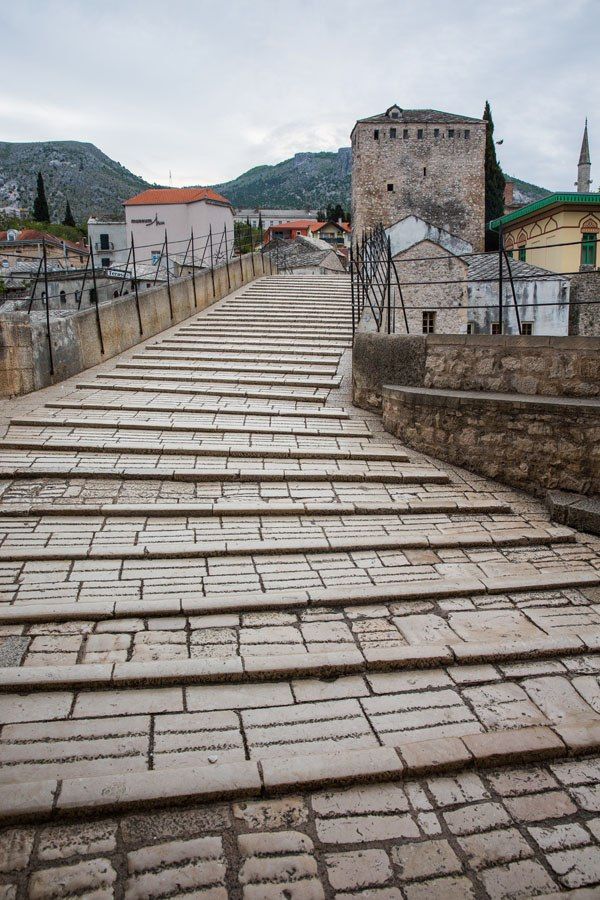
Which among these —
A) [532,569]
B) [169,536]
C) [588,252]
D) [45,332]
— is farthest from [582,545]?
[588,252]

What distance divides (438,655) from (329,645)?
0.59 metres

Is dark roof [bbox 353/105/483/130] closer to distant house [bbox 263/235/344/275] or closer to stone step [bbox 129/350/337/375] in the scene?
distant house [bbox 263/235/344/275]

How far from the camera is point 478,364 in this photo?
660cm

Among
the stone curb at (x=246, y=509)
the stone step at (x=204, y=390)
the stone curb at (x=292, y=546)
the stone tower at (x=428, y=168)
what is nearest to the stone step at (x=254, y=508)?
the stone curb at (x=246, y=509)

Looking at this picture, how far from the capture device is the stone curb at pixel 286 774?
7.91 ft

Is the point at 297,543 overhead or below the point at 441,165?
below

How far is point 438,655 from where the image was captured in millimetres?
3391

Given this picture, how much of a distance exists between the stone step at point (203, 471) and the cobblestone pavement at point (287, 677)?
29 millimetres

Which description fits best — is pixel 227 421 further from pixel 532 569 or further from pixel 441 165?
pixel 441 165

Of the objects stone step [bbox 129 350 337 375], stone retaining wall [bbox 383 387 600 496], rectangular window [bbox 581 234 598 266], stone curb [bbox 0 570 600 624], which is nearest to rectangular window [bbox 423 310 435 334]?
rectangular window [bbox 581 234 598 266]

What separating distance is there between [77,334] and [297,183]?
453 feet

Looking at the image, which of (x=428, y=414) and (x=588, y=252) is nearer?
(x=428, y=414)

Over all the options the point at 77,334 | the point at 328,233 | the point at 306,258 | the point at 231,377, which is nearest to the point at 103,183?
the point at 328,233

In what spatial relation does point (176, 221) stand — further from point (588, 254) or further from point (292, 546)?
point (292, 546)
